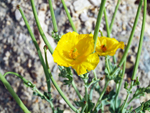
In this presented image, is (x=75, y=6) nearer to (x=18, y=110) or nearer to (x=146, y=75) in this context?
(x=146, y=75)

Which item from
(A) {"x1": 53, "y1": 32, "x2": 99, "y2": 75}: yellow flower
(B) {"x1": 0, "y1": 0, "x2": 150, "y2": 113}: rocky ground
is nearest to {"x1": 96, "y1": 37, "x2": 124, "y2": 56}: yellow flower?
(A) {"x1": 53, "y1": 32, "x2": 99, "y2": 75}: yellow flower

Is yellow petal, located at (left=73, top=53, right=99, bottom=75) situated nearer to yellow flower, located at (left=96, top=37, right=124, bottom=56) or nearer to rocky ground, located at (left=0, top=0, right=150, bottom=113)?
yellow flower, located at (left=96, top=37, right=124, bottom=56)

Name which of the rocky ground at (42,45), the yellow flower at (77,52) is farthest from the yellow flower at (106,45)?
the rocky ground at (42,45)

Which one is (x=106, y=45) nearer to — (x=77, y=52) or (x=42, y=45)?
(x=77, y=52)

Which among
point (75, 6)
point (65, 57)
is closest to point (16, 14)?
point (75, 6)

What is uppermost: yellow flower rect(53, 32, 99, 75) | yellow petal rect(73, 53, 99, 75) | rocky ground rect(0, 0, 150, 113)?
rocky ground rect(0, 0, 150, 113)

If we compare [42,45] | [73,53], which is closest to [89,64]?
[73,53]
